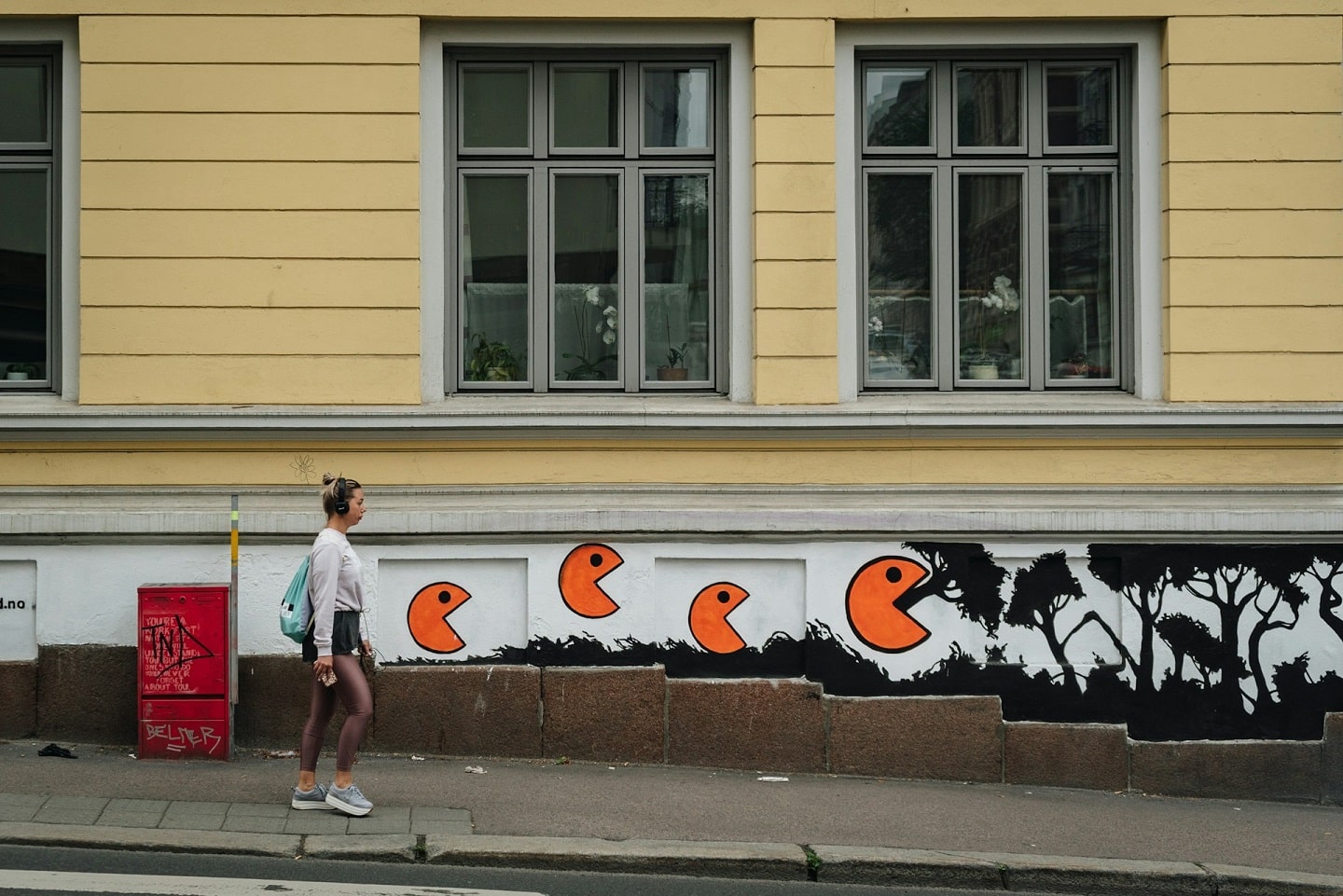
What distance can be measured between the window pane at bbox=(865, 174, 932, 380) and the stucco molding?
0.89m

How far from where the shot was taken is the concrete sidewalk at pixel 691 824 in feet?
22.7

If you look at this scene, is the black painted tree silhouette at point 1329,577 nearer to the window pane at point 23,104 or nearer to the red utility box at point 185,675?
the red utility box at point 185,675

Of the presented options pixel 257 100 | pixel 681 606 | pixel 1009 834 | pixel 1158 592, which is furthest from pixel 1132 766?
pixel 257 100

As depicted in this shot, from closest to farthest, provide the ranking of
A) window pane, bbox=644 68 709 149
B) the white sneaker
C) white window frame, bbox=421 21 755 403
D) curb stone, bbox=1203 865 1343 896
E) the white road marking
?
the white road marking < curb stone, bbox=1203 865 1343 896 < the white sneaker < white window frame, bbox=421 21 755 403 < window pane, bbox=644 68 709 149

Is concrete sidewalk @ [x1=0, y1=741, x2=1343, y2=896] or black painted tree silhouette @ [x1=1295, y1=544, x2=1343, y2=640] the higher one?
black painted tree silhouette @ [x1=1295, y1=544, x2=1343, y2=640]

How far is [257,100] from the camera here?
898 centimetres

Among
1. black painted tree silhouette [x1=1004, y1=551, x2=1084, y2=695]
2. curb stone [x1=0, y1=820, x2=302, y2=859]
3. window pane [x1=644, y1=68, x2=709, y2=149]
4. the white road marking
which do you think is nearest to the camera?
the white road marking

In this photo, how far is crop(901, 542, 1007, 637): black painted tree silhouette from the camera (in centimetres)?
902

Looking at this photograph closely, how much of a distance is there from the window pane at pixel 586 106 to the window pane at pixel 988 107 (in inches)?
84.5

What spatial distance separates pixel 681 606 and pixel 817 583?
823mm

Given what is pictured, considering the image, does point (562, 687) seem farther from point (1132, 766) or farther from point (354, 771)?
point (1132, 766)

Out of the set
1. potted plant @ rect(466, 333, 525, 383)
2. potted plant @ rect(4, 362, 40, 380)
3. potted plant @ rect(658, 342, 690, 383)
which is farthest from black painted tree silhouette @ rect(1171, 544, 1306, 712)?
potted plant @ rect(4, 362, 40, 380)

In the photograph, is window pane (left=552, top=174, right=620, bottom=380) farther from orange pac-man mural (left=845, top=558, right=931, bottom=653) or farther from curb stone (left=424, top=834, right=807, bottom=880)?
curb stone (left=424, top=834, right=807, bottom=880)

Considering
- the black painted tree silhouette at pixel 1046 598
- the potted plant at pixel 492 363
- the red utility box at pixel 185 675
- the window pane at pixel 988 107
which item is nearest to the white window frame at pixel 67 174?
the red utility box at pixel 185 675
